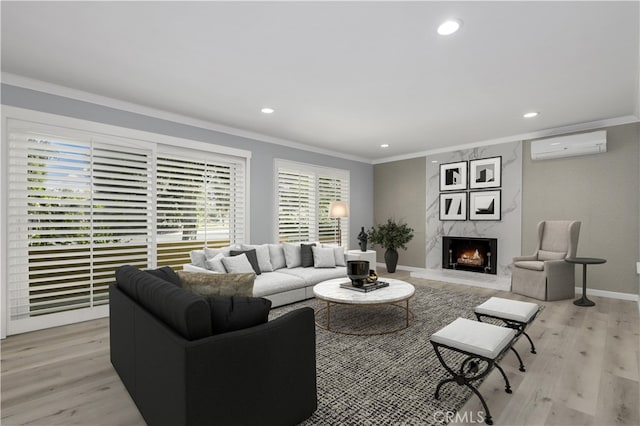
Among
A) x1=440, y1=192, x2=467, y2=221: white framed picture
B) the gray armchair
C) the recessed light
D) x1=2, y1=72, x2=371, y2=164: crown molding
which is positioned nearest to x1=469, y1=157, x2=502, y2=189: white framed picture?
x1=440, y1=192, x2=467, y2=221: white framed picture

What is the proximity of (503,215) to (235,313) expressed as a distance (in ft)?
18.3

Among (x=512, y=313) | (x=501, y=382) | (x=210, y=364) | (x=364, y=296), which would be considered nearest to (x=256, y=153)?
(x=364, y=296)

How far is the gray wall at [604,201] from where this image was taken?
14.9ft

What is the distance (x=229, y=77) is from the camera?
325 centimetres

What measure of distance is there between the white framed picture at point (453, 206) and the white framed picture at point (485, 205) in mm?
125

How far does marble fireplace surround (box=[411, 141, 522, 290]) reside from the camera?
557 centimetres

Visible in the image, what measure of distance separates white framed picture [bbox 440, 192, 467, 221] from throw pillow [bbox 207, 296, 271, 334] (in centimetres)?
545

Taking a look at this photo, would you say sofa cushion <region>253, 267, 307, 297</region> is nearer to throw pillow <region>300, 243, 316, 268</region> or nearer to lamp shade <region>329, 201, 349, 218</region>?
throw pillow <region>300, 243, 316, 268</region>

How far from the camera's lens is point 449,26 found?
234 cm

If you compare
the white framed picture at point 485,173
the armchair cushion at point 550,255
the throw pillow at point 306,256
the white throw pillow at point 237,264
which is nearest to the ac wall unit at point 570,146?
the white framed picture at point 485,173

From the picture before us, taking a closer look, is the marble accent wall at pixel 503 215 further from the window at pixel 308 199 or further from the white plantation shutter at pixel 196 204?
the white plantation shutter at pixel 196 204

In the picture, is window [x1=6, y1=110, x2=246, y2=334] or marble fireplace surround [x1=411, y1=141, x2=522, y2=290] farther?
marble fireplace surround [x1=411, y1=141, x2=522, y2=290]

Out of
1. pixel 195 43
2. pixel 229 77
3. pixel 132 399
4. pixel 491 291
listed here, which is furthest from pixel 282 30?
pixel 491 291

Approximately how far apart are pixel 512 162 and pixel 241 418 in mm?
5853
